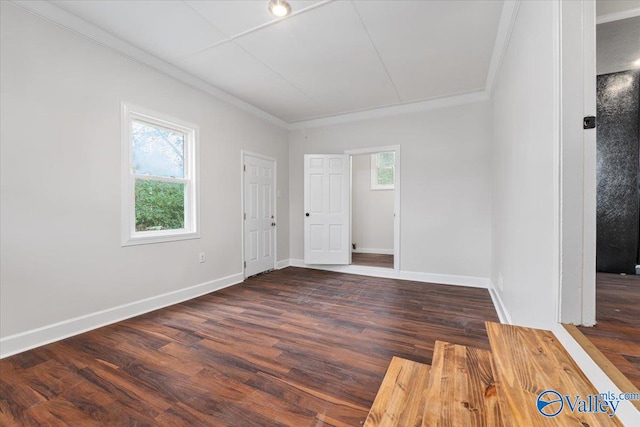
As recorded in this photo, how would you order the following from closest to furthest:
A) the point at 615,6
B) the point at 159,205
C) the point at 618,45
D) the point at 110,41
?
the point at 615,6 → the point at 618,45 → the point at 110,41 → the point at 159,205

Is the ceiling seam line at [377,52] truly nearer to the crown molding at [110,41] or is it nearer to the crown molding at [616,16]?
the crown molding at [616,16]

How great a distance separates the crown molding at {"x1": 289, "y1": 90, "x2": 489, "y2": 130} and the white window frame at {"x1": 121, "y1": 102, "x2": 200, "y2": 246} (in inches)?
86.0

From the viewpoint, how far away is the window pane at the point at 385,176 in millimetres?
6033

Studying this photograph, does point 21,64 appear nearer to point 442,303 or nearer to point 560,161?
point 560,161

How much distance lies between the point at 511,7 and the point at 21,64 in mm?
3784

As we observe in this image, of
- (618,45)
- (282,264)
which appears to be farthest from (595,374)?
(282,264)

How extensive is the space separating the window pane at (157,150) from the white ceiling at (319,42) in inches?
31.1

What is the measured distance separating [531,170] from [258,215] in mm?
3624

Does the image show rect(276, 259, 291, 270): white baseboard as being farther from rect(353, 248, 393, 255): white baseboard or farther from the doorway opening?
rect(353, 248, 393, 255): white baseboard

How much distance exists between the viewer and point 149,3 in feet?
6.59

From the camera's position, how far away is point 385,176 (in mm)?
6102

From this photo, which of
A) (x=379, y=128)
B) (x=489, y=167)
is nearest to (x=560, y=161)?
(x=489, y=167)

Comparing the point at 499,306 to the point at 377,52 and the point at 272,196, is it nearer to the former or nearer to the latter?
the point at 377,52

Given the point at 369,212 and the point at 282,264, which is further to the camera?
the point at 369,212
